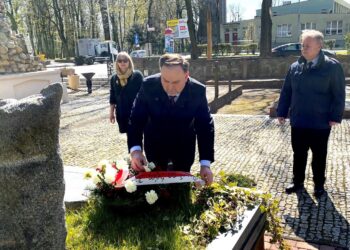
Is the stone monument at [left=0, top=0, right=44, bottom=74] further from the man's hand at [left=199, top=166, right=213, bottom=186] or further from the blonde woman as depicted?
the man's hand at [left=199, top=166, right=213, bottom=186]

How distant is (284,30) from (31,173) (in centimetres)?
5247

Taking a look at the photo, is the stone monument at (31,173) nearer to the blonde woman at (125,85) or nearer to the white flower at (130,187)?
the white flower at (130,187)

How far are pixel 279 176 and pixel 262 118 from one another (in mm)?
3872

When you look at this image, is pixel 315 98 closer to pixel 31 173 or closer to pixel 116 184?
pixel 116 184

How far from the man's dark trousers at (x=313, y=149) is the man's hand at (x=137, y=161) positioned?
7.36ft

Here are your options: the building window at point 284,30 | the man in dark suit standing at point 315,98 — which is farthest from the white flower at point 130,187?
the building window at point 284,30

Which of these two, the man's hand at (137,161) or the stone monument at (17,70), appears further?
the stone monument at (17,70)

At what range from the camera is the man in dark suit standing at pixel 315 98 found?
12.9 ft

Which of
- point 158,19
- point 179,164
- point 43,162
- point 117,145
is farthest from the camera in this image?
point 158,19

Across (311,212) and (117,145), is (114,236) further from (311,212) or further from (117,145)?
(117,145)

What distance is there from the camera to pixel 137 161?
2754mm

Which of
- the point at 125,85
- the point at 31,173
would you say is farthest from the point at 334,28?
the point at 31,173

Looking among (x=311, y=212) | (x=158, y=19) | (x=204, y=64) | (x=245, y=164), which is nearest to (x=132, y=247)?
(x=311, y=212)

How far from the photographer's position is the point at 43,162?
165cm
